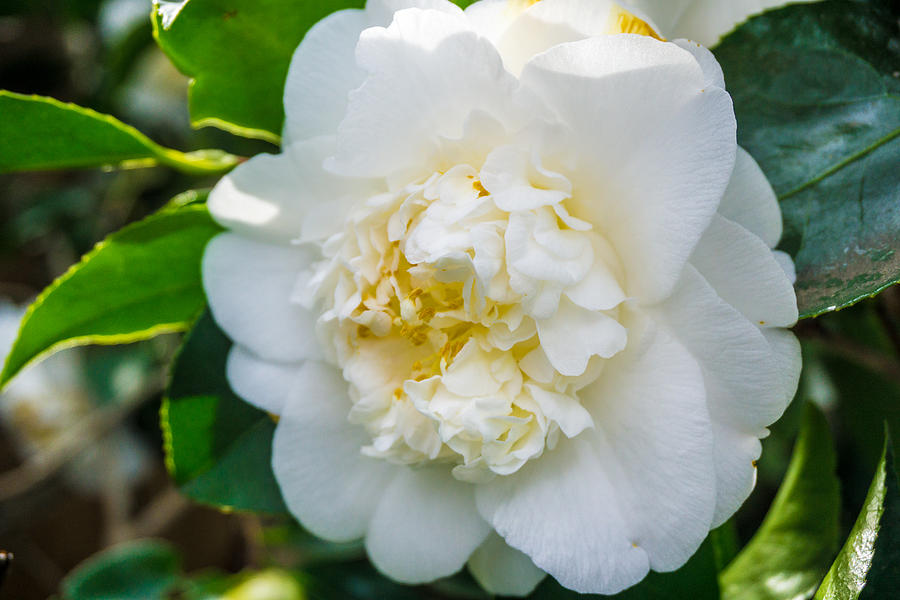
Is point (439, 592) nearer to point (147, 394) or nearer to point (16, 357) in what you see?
point (16, 357)

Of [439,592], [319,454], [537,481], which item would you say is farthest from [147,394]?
[537,481]

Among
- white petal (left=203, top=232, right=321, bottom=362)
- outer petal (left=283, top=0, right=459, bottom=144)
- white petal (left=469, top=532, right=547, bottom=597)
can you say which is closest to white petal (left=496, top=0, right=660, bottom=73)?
outer petal (left=283, top=0, right=459, bottom=144)

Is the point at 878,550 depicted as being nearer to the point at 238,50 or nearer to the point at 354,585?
the point at 238,50

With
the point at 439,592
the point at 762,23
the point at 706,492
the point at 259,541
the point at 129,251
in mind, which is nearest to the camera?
the point at 706,492

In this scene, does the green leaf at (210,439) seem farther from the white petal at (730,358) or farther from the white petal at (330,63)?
the white petal at (730,358)

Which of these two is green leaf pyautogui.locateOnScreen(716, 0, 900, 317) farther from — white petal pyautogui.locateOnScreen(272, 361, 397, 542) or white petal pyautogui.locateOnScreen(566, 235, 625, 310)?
white petal pyautogui.locateOnScreen(272, 361, 397, 542)
